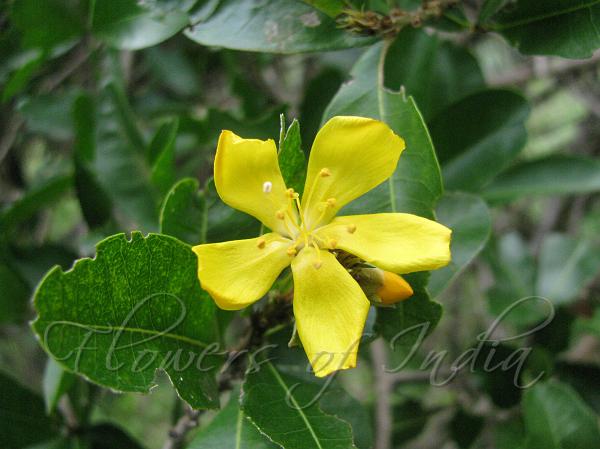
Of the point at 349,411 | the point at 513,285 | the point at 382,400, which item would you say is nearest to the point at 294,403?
the point at 349,411

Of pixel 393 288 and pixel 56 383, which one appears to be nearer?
pixel 393 288

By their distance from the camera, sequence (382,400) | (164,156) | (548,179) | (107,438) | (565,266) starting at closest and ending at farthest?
(164,156) < (107,438) < (548,179) < (382,400) < (565,266)

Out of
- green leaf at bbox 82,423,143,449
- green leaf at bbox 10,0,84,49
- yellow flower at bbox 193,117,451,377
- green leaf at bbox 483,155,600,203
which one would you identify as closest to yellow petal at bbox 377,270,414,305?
yellow flower at bbox 193,117,451,377

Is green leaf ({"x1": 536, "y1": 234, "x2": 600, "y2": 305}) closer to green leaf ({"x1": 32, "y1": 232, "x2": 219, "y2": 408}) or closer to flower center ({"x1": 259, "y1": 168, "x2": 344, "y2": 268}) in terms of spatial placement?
flower center ({"x1": 259, "y1": 168, "x2": 344, "y2": 268})

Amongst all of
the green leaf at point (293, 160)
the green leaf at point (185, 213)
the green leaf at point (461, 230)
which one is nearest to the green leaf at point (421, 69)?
the green leaf at point (461, 230)

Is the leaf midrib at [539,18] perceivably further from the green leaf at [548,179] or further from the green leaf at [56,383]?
the green leaf at [56,383]

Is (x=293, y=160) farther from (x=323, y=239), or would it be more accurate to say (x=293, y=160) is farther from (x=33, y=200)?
(x=33, y=200)

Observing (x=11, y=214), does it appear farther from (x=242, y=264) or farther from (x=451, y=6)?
(x=451, y=6)
